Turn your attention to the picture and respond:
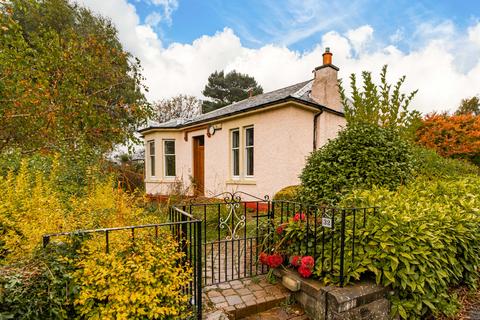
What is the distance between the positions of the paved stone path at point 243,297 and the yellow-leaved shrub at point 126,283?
700mm

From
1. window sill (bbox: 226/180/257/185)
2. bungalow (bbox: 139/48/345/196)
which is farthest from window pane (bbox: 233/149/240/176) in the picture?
window sill (bbox: 226/180/257/185)

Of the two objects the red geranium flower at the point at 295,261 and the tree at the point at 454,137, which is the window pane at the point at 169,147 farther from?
the tree at the point at 454,137

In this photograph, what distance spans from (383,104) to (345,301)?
5.34 meters

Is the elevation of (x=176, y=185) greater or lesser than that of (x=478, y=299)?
greater

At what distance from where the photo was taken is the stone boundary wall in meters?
2.36

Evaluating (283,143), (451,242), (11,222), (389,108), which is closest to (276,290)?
(451,242)

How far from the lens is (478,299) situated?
3.08m

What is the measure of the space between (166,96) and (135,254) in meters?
21.8

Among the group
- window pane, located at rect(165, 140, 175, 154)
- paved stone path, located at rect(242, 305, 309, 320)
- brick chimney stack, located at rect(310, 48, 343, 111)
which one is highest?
brick chimney stack, located at rect(310, 48, 343, 111)

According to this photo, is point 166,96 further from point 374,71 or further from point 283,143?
point 374,71

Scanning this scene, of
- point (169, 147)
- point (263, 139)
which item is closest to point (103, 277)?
point (263, 139)

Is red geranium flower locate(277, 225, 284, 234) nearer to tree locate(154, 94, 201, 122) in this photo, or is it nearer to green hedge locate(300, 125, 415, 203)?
green hedge locate(300, 125, 415, 203)

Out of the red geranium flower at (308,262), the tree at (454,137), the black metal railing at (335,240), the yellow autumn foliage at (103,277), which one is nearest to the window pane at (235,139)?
the black metal railing at (335,240)

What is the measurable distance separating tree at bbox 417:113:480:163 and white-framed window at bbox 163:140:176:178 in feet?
39.3
